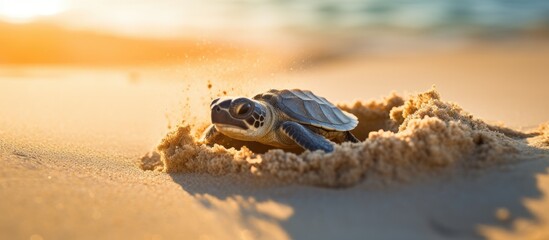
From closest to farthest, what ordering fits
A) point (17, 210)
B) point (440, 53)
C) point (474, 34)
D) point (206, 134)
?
point (17, 210) < point (206, 134) < point (440, 53) < point (474, 34)

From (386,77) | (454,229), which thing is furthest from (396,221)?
(386,77)

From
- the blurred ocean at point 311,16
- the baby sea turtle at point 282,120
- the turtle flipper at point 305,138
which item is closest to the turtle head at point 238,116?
the baby sea turtle at point 282,120

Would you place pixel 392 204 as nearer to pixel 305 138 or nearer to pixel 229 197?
pixel 229 197

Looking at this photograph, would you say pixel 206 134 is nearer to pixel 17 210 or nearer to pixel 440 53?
pixel 17 210

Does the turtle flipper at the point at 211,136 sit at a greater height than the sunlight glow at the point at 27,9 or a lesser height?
greater

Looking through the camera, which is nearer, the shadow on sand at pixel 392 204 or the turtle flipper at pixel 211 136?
the shadow on sand at pixel 392 204

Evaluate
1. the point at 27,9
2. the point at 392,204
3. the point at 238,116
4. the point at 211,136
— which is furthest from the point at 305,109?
the point at 27,9

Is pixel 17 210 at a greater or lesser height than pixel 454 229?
lesser

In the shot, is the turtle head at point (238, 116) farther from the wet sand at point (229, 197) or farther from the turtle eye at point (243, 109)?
the wet sand at point (229, 197)
